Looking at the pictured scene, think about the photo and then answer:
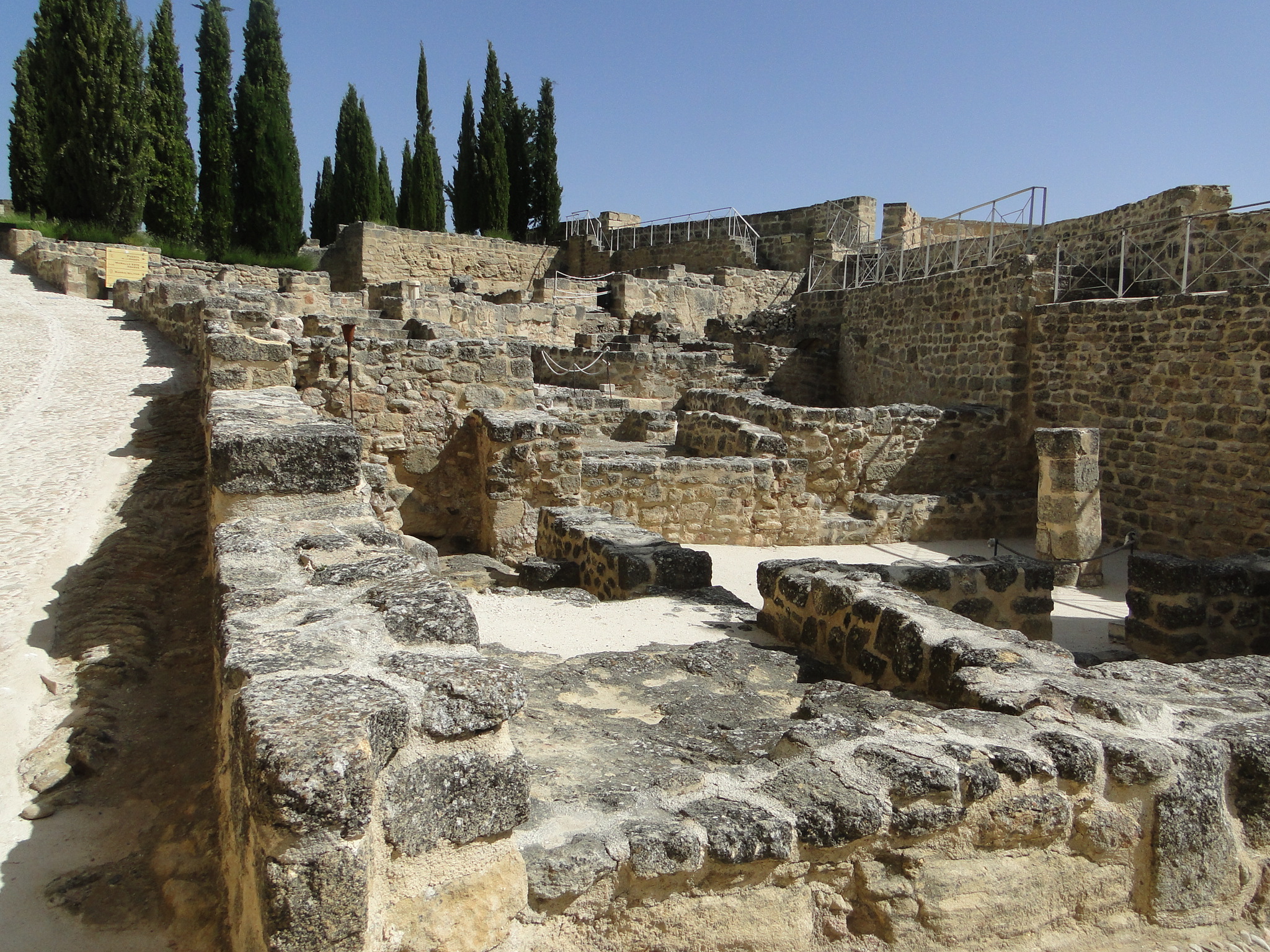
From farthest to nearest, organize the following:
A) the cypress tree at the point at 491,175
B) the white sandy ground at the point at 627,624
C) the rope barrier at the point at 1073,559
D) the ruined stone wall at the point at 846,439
Answer: the cypress tree at the point at 491,175
the ruined stone wall at the point at 846,439
the rope barrier at the point at 1073,559
the white sandy ground at the point at 627,624

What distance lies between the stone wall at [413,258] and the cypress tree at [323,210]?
1144 centimetres

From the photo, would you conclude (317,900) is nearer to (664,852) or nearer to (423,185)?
(664,852)

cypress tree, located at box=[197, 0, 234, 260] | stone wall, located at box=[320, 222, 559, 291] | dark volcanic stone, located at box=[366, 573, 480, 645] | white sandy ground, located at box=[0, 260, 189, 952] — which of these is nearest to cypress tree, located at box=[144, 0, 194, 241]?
cypress tree, located at box=[197, 0, 234, 260]

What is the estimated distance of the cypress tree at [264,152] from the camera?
81.6 feet

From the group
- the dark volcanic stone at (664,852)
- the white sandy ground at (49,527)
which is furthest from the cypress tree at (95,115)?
the dark volcanic stone at (664,852)

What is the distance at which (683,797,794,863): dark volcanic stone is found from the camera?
90.3 inches

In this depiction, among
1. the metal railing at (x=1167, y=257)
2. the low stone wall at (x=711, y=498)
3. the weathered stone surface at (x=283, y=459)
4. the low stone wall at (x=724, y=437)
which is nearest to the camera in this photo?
the weathered stone surface at (x=283, y=459)

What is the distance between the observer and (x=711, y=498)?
372 inches

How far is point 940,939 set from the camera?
2.56m

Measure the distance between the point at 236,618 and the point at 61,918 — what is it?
0.72 meters

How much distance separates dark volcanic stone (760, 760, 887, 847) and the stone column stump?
7700 millimetres

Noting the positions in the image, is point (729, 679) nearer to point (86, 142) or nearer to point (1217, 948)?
point (1217, 948)

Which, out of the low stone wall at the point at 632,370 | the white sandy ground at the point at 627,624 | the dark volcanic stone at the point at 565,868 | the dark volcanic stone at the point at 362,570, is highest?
the low stone wall at the point at 632,370

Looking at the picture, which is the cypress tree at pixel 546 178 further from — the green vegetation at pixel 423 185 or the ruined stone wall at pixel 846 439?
the ruined stone wall at pixel 846 439
